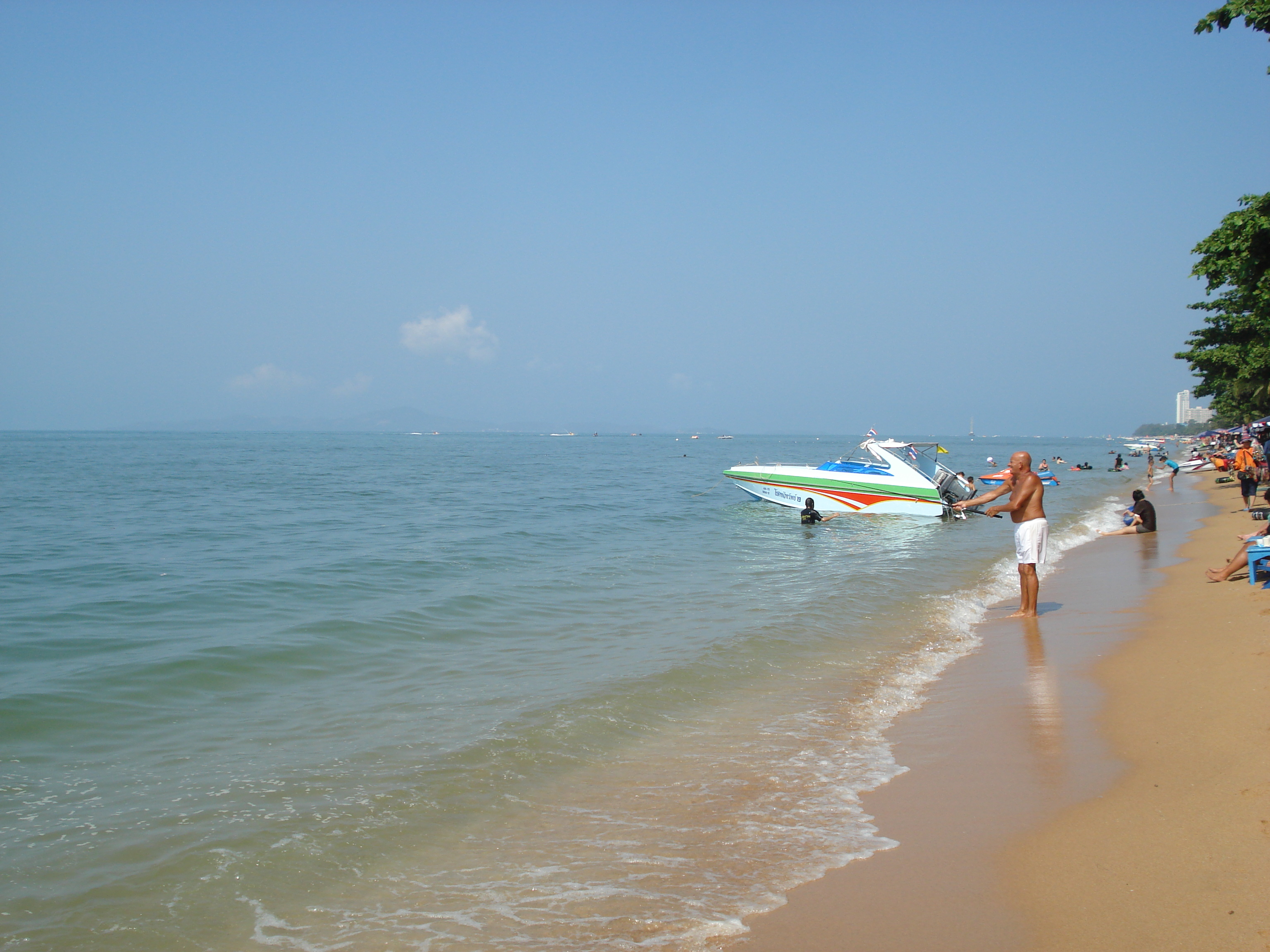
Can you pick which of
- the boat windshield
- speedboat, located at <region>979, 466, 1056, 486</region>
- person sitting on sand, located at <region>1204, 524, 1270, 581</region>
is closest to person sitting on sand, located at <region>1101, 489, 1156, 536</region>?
the boat windshield

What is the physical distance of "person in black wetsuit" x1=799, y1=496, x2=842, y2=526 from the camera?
21.6 m

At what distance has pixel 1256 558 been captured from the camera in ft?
30.7

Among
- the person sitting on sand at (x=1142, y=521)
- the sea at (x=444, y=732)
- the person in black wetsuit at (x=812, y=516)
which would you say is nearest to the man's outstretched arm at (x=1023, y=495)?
the sea at (x=444, y=732)

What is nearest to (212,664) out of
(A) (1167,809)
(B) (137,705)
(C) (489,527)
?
(B) (137,705)

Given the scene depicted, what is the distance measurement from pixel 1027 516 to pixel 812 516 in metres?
11.9

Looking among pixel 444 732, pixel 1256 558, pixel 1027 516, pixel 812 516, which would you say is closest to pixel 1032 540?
pixel 1027 516

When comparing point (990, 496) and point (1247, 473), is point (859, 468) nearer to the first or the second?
point (1247, 473)

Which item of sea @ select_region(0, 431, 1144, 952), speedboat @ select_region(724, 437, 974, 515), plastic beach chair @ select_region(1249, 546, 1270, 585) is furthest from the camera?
speedboat @ select_region(724, 437, 974, 515)

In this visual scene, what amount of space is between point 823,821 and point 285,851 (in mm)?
2896

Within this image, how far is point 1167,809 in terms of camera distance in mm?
4184

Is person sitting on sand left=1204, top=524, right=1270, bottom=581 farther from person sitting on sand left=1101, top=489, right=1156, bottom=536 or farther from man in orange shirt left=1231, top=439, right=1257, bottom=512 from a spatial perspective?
man in orange shirt left=1231, top=439, right=1257, bottom=512

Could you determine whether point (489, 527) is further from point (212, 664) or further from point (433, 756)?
point (433, 756)

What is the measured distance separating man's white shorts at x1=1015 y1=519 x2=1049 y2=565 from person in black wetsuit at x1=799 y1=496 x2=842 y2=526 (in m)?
11.6

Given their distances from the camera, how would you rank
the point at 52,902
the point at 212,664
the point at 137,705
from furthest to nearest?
1. the point at 212,664
2. the point at 137,705
3. the point at 52,902
